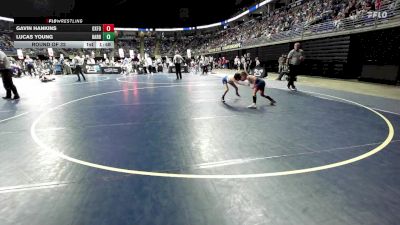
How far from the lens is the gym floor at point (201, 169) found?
8.52 feet

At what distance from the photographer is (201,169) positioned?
365 cm

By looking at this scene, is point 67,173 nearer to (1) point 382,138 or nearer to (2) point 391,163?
(2) point 391,163

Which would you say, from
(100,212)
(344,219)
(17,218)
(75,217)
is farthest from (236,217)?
(17,218)

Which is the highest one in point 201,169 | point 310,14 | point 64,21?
point 310,14

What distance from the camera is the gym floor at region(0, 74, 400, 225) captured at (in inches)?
102

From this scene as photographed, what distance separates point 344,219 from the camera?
248 cm

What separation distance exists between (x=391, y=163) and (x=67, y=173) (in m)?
4.50

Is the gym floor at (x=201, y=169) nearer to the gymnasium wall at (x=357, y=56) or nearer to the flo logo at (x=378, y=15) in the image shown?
the gymnasium wall at (x=357, y=56)
